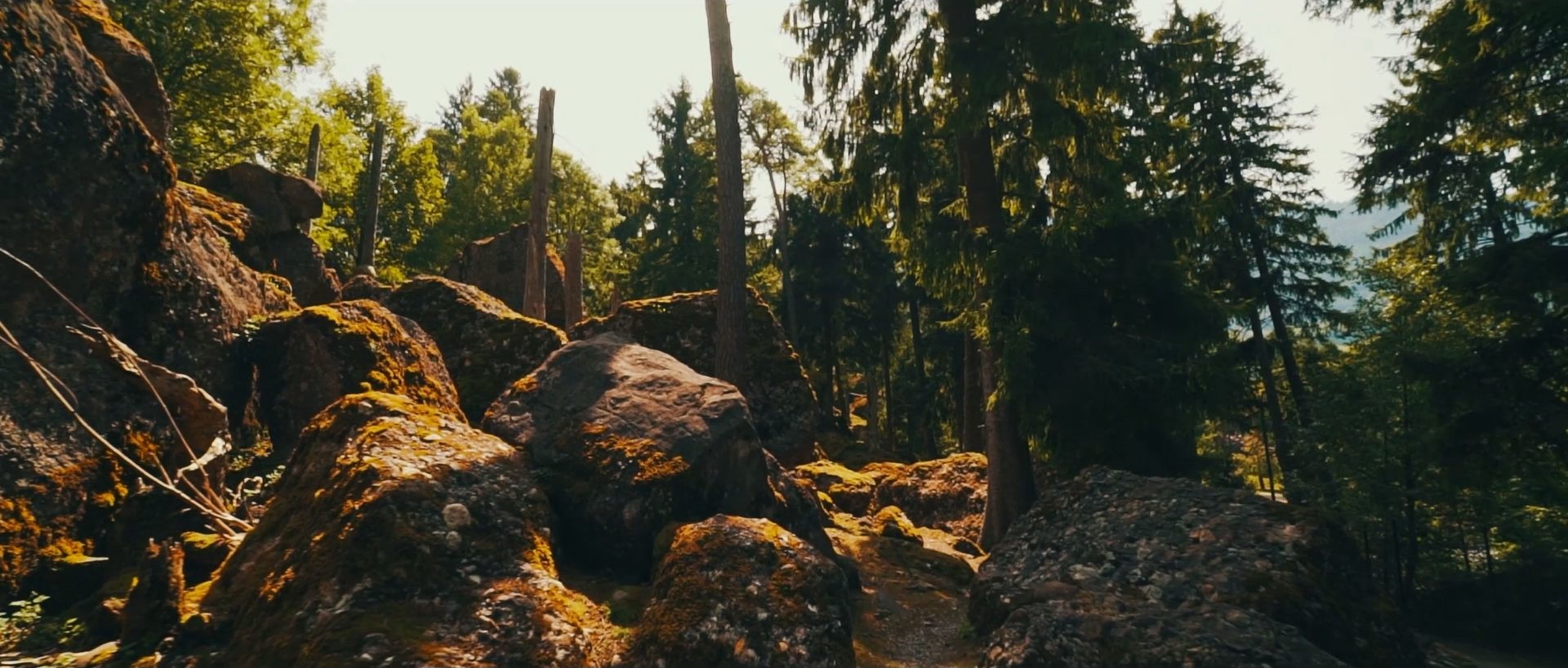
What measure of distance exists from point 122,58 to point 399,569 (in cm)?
1122

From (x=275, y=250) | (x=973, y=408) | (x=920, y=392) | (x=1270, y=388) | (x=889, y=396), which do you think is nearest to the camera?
(x=275, y=250)

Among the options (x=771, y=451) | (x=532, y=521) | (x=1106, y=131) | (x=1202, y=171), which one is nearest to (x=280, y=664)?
(x=532, y=521)

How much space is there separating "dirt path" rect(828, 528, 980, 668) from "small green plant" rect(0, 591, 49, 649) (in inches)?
264

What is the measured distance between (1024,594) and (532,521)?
5.00 m

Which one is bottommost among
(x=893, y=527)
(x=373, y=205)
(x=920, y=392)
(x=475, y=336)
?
(x=893, y=527)

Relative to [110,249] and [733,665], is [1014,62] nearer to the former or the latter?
[733,665]

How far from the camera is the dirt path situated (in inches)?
307

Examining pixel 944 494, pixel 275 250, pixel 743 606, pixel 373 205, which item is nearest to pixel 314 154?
pixel 373 205

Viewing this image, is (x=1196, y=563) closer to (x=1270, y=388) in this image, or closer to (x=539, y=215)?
(x=1270, y=388)

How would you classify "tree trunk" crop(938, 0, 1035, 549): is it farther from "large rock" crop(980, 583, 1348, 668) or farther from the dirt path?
"large rock" crop(980, 583, 1348, 668)

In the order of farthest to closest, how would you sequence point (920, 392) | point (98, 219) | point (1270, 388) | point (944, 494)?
point (920, 392) < point (1270, 388) < point (944, 494) < point (98, 219)

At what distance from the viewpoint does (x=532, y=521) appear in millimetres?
6965

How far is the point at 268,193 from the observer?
18328mm

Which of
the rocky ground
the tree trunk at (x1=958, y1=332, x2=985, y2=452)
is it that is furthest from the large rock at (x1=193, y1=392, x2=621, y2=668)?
the tree trunk at (x1=958, y1=332, x2=985, y2=452)
